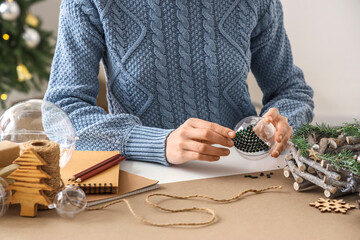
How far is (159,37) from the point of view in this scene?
115 centimetres

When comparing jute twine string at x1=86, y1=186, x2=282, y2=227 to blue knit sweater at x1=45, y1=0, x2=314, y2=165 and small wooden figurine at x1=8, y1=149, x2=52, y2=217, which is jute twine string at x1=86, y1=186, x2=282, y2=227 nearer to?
small wooden figurine at x1=8, y1=149, x2=52, y2=217

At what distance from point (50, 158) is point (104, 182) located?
129 millimetres

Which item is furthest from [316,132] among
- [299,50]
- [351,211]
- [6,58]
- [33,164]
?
[6,58]

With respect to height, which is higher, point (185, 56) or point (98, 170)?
point (185, 56)

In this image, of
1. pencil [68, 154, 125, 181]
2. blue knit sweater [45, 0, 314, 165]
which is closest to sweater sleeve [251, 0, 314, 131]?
blue knit sweater [45, 0, 314, 165]

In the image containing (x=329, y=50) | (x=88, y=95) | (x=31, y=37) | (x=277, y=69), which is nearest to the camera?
(x=88, y=95)

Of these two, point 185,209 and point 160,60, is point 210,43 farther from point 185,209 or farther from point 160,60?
point 185,209

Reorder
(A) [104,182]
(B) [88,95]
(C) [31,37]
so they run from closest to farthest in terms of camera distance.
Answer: (A) [104,182] < (B) [88,95] < (C) [31,37]

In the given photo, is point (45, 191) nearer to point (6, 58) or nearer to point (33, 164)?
point (33, 164)

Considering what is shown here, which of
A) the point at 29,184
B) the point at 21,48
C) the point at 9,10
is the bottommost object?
the point at 21,48

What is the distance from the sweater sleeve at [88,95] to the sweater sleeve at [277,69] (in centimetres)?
45

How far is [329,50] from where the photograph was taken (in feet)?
7.36

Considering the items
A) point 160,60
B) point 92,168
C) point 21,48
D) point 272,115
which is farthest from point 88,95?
point 21,48

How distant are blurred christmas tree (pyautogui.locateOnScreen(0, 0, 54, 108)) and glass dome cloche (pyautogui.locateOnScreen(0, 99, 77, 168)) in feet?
6.25
